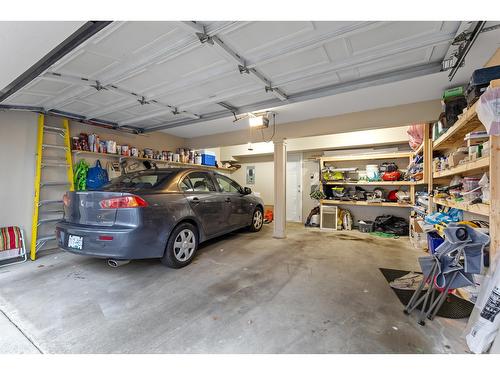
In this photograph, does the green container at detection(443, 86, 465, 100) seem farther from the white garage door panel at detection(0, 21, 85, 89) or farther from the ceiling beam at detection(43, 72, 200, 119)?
the white garage door panel at detection(0, 21, 85, 89)

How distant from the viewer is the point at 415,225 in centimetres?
407

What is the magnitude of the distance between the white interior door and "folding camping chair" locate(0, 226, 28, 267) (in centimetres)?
598

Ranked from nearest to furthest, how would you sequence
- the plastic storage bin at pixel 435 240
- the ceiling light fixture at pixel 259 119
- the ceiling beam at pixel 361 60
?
the ceiling beam at pixel 361 60 < the plastic storage bin at pixel 435 240 < the ceiling light fixture at pixel 259 119

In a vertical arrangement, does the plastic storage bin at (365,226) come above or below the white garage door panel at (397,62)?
below

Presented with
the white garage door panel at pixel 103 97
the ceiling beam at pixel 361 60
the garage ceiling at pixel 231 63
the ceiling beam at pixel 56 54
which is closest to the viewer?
the ceiling beam at pixel 56 54

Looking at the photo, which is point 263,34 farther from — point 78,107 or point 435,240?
point 78,107

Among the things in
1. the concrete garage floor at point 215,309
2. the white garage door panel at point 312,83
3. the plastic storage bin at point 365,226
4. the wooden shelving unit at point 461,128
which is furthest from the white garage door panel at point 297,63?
the plastic storage bin at point 365,226

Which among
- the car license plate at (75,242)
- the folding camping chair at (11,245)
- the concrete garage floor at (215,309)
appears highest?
the car license plate at (75,242)

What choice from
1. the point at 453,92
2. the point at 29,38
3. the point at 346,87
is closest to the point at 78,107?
the point at 29,38

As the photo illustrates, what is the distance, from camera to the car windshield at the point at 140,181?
8.87ft

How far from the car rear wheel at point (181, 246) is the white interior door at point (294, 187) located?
173 inches

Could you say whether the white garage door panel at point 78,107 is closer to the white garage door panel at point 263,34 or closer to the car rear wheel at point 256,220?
the white garage door panel at point 263,34
